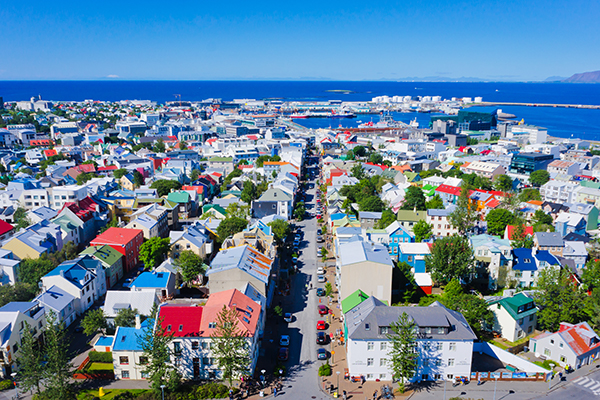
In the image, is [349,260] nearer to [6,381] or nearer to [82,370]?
[82,370]

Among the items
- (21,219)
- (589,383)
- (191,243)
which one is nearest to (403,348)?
(589,383)

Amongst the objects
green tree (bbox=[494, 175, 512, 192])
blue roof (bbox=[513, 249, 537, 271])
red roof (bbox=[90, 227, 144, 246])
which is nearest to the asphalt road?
red roof (bbox=[90, 227, 144, 246])

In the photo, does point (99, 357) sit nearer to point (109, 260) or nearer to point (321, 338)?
point (109, 260)

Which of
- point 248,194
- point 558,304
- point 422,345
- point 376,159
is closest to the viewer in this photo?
point 422,345

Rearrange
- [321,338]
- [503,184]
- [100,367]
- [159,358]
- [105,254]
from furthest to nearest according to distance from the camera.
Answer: [503,184]
[105,254]
[321,338]
[100,367]
[159,358]

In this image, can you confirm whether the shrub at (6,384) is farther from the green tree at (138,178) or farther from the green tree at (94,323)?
the green tree at (138,178)

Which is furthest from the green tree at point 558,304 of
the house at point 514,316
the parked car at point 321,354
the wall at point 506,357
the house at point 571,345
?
the parked car at point 321,354
